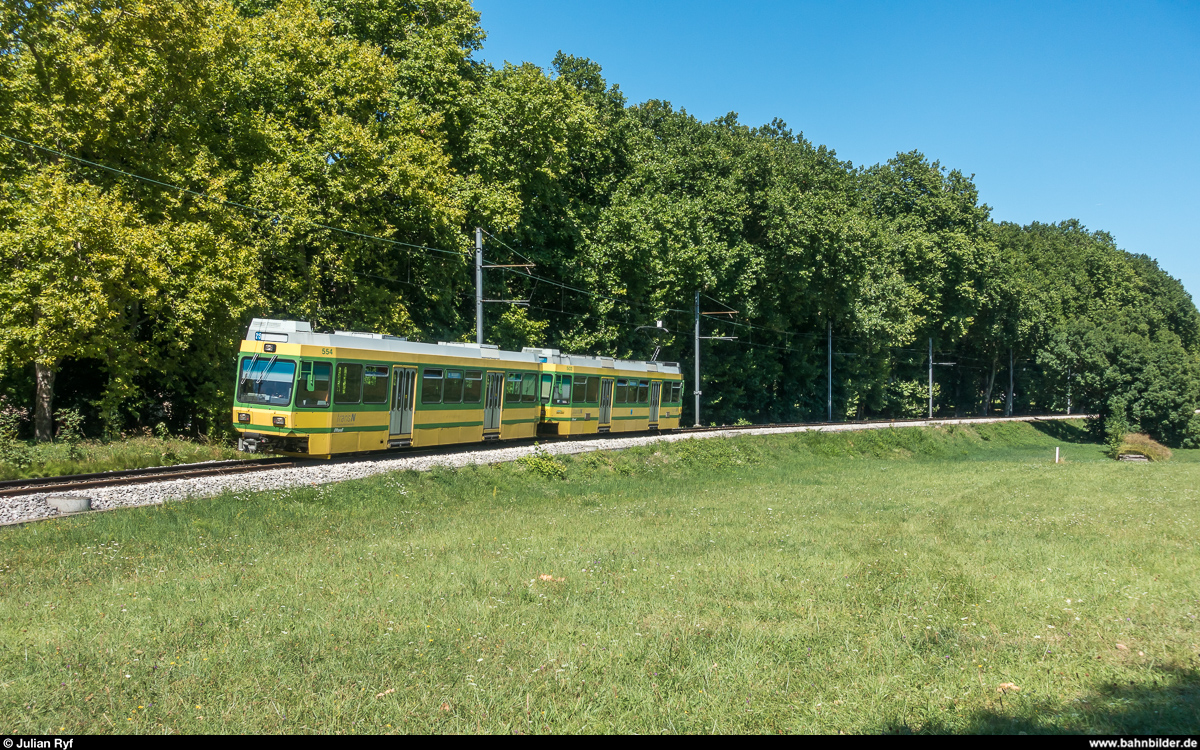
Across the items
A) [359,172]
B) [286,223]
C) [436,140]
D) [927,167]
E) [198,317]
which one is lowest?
[198,317]

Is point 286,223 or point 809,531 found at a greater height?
point 286,223

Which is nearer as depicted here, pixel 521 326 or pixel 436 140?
pixel 436 140

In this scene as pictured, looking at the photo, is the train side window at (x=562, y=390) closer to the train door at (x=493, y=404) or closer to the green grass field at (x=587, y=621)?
the train door at (x=493, y=404)

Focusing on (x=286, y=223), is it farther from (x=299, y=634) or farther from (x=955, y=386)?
(x=955, y=386)

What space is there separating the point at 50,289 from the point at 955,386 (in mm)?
84553

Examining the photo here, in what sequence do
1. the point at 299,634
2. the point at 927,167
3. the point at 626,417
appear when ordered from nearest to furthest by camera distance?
the point at 299,634, the point at 626,417, the point at 927,167

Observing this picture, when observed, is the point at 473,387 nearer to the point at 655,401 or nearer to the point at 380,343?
the point at 380,343

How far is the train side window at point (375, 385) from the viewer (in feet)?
72.9

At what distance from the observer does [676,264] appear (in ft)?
150

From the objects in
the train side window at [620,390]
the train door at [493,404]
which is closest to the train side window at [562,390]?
the train door at [493,404]

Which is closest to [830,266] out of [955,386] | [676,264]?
[676,264]

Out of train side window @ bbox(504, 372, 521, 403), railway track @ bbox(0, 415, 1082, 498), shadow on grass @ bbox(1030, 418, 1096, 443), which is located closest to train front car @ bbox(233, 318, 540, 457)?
railway track @ bbox(0, 415, 1082, 498)

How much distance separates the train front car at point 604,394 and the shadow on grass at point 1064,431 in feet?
147
